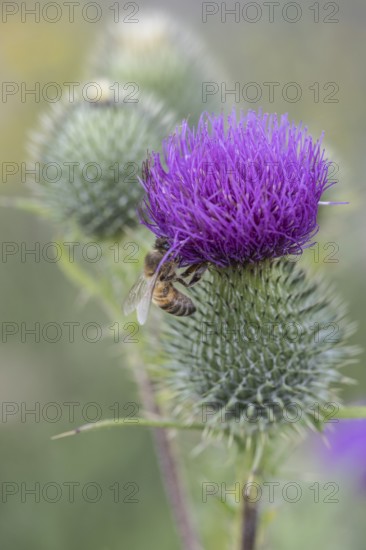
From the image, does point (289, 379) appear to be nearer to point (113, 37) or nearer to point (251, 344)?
point (251, 344)

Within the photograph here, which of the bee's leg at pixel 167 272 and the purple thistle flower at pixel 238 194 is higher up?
the purple thistle flower at pixel 238 194

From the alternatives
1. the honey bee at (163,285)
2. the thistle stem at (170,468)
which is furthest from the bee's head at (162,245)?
the thistle stem at (170,468)

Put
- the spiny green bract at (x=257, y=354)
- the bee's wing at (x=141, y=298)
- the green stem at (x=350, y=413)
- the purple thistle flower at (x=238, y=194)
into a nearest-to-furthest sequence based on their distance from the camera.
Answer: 1. the green stem at (x=350, y=413)
2. the purple thistle flower at (x=238, y=194)
3. the bee's wing at (x=141, y=298)
4. the spiny green bract at (x=257, y=354)

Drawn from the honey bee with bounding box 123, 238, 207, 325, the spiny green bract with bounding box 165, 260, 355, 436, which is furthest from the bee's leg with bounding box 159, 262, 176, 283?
the spiny green bract with bounding box 165, 260, 355, 436

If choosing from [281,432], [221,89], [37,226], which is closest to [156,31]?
[221,89]

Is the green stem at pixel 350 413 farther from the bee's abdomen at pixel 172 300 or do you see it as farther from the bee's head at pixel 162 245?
the bee's head at pixel 162 245

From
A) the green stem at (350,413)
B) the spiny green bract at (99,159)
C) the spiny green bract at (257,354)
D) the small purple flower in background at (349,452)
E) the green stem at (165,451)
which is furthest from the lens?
the small purple flower in background at (349,452)
